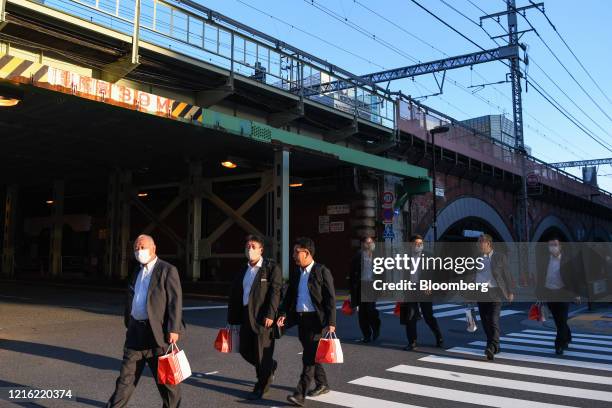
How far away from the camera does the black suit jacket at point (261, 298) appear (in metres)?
6.05

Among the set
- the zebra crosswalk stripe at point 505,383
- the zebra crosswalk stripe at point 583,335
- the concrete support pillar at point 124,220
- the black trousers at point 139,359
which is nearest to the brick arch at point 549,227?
the zebra crosswalk stripe at point 583,335

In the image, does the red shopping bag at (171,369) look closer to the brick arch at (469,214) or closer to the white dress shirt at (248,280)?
the white dress shirt at (248,280)

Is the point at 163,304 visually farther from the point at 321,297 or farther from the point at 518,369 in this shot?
the point at 518,369

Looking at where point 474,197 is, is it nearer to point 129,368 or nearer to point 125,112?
point 125,112

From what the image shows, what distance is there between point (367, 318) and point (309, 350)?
4.25m

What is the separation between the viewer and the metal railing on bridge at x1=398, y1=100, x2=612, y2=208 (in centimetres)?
2569

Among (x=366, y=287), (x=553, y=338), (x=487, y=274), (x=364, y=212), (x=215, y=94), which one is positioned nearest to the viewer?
(x=487, y=274)

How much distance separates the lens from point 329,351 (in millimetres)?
5855

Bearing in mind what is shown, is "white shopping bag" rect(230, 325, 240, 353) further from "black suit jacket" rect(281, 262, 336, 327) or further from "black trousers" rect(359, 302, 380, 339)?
"black trousers" rect(359, 302, 380, 339)

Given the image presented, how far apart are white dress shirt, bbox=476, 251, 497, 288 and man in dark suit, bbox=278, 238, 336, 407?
3625 mm

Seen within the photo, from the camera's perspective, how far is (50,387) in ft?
21.0

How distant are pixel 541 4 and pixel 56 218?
25.9 m

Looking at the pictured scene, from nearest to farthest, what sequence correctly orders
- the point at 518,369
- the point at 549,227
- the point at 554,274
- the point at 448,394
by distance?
1. the point at 448,394
2. the point at 518,369
3. the point at 554,274
4. the point at 549,227

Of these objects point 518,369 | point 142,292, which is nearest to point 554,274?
point 518,369
